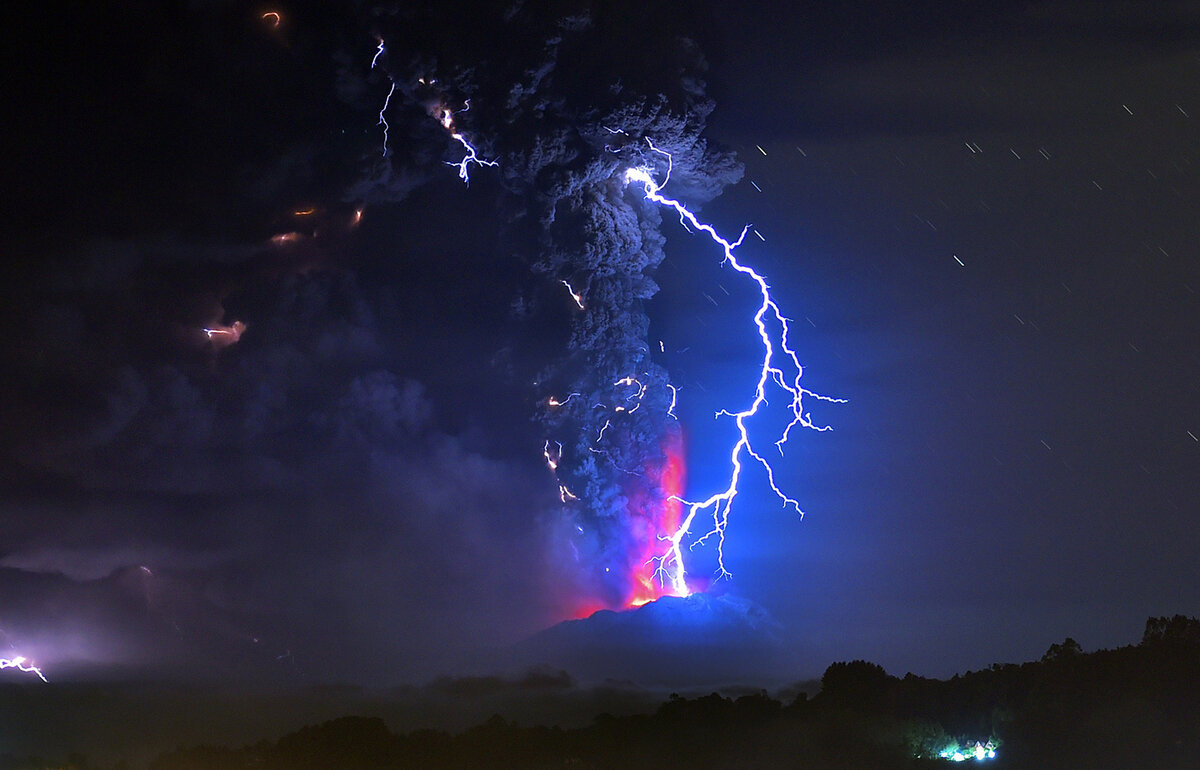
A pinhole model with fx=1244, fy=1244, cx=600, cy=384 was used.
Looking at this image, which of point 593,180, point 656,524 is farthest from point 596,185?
point 656,524

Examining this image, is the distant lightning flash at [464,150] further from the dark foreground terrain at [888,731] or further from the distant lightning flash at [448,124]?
the dark foreground terrain at [888,731]

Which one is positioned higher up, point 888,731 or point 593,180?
point 593,180

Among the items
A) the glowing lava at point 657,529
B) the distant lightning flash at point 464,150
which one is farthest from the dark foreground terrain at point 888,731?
the distant lightning flash at point 464,150

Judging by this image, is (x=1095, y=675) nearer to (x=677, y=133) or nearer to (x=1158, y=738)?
(x=1158, y=738)

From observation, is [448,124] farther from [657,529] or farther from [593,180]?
[657,529]

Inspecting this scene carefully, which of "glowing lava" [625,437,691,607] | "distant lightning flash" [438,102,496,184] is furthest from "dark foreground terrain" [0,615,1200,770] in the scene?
"distant lightning flash" [438,102,496,184]
